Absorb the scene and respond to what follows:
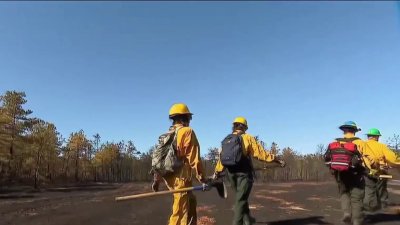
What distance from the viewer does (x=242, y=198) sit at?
8531mm

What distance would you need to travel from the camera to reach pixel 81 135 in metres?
84.8

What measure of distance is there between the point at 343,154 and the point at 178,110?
4166 mm

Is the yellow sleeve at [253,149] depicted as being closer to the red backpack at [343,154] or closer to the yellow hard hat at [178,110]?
the red backpack at [343,154]

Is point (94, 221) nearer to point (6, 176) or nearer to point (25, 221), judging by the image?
point (25, 221)

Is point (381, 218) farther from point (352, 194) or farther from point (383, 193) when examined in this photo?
point (383, 193)

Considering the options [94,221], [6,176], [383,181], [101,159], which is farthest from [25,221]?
[101,159]

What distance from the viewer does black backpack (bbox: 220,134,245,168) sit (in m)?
8.45

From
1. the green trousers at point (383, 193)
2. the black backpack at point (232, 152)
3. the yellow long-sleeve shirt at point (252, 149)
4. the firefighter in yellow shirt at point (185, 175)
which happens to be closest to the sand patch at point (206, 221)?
the black backpack at point (232, 152)

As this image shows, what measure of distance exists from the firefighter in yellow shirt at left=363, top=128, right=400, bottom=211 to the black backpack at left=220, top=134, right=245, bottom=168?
3.60 meters

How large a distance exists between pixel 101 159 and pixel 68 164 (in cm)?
920

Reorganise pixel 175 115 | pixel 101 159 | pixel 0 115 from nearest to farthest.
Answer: pixel 175 115 → pixel 0 115 → pixel 101 159

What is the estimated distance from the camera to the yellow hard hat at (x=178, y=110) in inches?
262

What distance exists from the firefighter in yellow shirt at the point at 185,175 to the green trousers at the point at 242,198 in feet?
7.18

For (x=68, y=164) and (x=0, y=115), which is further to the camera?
(x=68, y=164)
